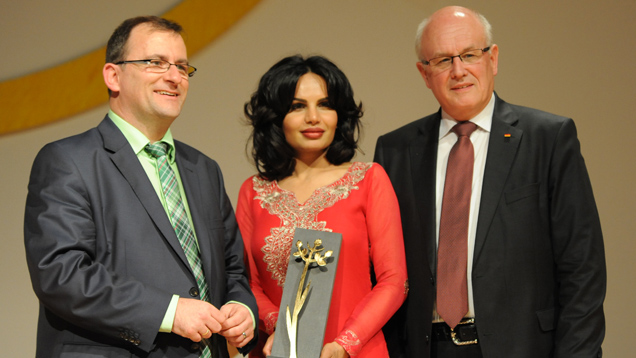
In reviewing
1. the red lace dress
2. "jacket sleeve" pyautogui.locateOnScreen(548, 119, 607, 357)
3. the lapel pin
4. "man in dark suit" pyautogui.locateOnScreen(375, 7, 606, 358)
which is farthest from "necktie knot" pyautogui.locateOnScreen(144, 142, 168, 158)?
"jacket sleeve" pyautogui.locateOnScreen(548, 119, 607, 357)

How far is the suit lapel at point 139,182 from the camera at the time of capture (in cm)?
192

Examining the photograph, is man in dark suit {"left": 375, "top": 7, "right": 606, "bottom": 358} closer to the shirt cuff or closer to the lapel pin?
the lapel pin

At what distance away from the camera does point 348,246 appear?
2.32 metres

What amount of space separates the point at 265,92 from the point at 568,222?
4.01ft

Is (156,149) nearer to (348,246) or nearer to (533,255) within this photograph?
(348,246)

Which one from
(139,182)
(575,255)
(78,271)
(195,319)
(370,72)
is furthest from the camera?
(370,72)

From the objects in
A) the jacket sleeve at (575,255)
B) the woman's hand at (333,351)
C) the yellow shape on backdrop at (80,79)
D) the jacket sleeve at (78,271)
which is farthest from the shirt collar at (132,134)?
the yellow shape on backdrop at (80,79)

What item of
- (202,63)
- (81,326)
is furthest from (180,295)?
(202,63)

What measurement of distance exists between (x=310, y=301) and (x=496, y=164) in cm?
85

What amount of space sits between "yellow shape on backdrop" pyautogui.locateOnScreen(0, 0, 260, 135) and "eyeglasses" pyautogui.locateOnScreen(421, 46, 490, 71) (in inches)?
61.8

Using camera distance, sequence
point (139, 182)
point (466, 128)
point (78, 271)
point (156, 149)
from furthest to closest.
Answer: point (466, 128), point (156, 149), point (139, 182), point (78, 271)

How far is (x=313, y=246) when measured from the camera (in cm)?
208

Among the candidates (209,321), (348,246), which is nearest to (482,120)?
(348,246)

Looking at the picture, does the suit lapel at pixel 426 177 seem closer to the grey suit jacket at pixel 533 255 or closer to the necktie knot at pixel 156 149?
the grey suit jacket at pixel 533 255
